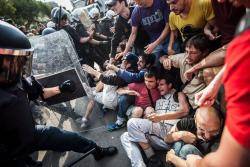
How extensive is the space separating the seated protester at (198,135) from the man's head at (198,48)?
0.65 m

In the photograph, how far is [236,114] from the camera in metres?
0.94

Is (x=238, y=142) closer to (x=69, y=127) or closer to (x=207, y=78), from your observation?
(x=207, y=78)

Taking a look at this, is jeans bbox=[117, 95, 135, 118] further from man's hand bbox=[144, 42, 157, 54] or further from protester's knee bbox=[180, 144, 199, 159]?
protester's knee bbox=[180, 144, 199, 159]

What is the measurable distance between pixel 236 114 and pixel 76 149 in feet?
10.6

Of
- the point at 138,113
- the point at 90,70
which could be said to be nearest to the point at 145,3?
the point at 90,70

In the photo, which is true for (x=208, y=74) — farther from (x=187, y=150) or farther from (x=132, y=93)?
(x=132, y=93)

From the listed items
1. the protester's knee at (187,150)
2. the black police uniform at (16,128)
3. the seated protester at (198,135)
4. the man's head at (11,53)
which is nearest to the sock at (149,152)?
the seated protester at (198,135)

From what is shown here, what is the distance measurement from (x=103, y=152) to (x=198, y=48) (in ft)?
6.27

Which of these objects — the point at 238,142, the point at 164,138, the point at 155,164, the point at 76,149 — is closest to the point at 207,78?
the point at 164,138

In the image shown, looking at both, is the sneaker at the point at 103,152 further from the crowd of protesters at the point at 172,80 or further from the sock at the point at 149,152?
the sock at the point at 149,152

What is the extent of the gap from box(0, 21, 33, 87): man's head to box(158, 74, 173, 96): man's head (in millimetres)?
1630

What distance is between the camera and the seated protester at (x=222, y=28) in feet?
9.96

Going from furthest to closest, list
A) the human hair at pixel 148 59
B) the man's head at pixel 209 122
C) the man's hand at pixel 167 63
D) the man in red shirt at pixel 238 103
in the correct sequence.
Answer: the human hair at pixel 148 59, the man's hand at pixel 167 63, the man's head at pixel 209 122, the man in red shirt at pixel 238 103

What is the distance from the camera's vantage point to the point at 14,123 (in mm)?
3088
